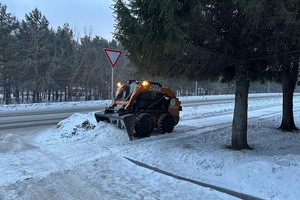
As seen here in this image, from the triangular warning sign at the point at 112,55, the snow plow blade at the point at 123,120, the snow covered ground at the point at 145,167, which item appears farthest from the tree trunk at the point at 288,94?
the triangular warning sign at the point at 112,55

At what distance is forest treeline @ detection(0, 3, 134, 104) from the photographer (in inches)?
1320

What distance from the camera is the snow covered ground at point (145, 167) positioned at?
462cm

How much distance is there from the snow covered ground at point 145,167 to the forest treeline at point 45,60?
953 inches

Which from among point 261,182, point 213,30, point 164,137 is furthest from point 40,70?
point 261,182

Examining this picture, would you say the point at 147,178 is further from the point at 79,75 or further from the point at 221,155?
the point at 79,75

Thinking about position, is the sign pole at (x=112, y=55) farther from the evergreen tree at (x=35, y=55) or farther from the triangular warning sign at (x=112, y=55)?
the evergreen tree at (x=35, y=55)

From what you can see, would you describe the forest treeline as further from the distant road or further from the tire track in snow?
the tire track in snow

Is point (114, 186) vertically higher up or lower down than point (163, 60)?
lower down

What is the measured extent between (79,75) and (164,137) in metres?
29.8

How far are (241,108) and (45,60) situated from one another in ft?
100

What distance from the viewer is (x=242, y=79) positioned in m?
7.41

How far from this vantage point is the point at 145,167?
6.02 m

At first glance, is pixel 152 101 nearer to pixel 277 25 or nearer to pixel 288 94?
pixel 277 25

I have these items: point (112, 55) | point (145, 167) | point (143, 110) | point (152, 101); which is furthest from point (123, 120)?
point (112, 55)
